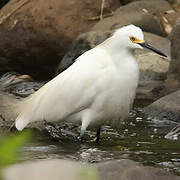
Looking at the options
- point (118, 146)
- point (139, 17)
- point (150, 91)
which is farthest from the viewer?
point (139, 17)

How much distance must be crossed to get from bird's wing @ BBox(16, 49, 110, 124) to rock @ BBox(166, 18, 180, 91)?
301 centimetres

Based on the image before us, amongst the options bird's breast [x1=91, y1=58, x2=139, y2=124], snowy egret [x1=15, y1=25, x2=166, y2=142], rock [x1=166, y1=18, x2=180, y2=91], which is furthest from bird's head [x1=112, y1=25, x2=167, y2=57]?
rock [x1=166, y1=18, x2=180, y2=91]

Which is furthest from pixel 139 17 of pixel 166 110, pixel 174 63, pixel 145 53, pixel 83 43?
pixel 166 110

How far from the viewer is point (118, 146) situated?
19.4 feet

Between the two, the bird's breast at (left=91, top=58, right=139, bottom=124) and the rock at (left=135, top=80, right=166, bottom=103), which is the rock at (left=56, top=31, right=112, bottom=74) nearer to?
the rock at (left=135, top=80, right=166, bottom=103)

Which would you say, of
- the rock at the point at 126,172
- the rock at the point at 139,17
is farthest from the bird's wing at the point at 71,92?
the rock at the point at 139,17

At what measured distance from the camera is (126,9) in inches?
449

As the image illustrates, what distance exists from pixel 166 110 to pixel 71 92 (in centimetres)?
177

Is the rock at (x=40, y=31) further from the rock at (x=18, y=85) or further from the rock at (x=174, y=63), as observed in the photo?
the rock at (x=174, y=63)

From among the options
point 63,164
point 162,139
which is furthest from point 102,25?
point 63,164

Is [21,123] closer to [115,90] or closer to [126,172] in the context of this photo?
[115,90]

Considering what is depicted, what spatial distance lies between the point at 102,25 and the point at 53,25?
991 millimetres

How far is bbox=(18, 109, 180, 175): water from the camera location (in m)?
5.23

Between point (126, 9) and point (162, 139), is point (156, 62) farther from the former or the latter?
point (162, 139)
